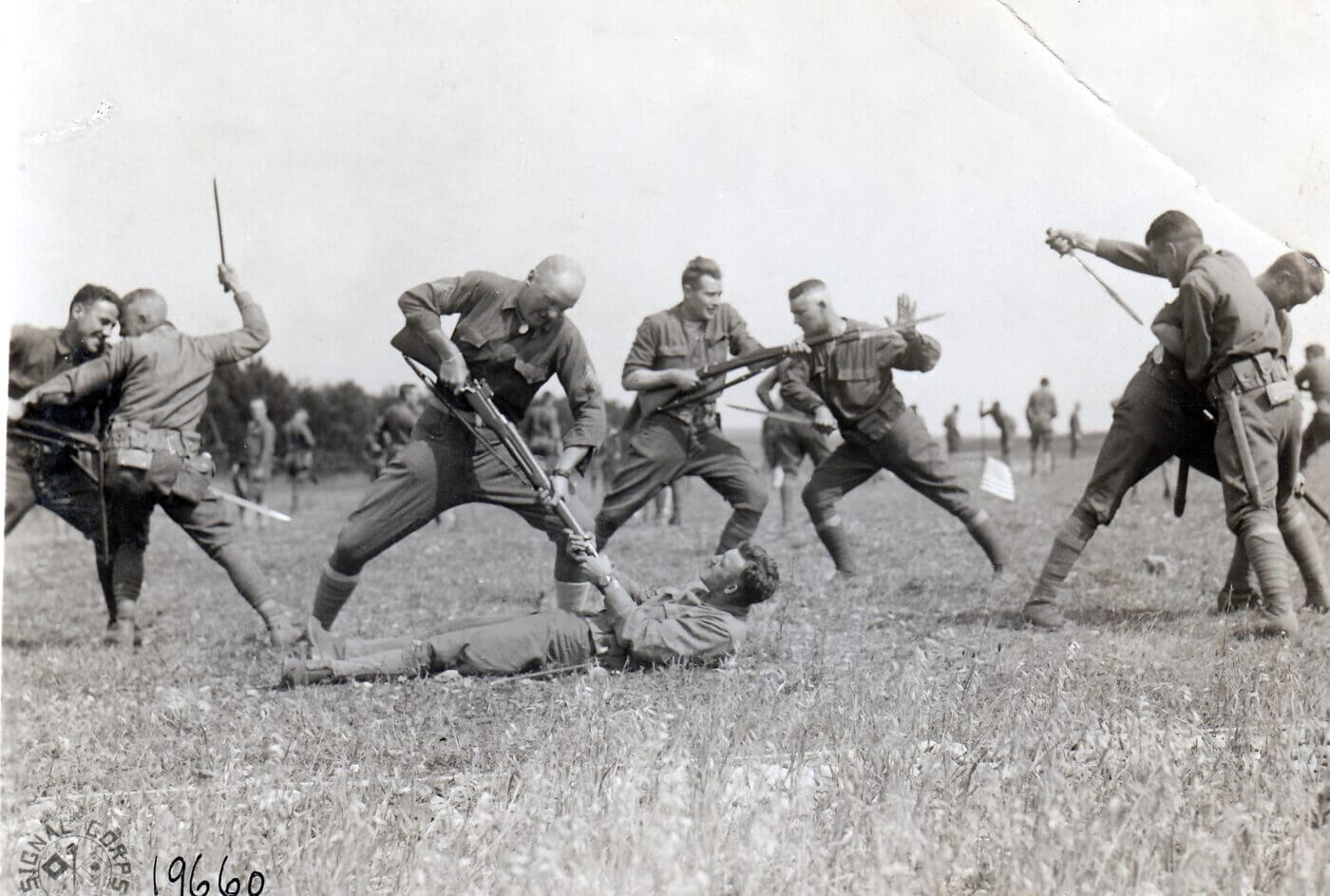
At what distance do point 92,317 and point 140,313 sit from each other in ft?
0.69

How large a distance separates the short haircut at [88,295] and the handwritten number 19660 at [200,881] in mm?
3310

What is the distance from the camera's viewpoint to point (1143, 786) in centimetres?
287

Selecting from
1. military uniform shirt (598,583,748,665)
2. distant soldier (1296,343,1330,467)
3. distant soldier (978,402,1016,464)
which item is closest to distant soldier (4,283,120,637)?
military uniform shirt (598,583,748,665)

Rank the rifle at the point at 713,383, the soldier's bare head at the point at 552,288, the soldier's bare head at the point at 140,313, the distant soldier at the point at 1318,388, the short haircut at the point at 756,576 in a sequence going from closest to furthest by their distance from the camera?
the short haircut at the point at 756,576 → the soldier's bare head at the point at 552,288 → the soldier's bare head at the point at 140,313 → the rifle at the point at 713,383 → the distant soldier at the point at 1318,388

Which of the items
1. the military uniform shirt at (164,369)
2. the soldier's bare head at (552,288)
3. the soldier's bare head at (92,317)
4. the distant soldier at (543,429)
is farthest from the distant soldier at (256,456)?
the soldier's bare head at (552,288)

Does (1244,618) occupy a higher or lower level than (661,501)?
lower

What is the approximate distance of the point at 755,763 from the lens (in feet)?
10.8

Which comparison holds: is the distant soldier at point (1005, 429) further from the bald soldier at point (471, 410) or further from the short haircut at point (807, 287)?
the bald soldier at point (471, 410)

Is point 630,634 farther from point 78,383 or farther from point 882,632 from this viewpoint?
point 78,383

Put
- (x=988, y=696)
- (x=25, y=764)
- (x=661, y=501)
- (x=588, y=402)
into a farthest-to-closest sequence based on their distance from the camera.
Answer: (x=661, y=501) → (x=588, y=402) → (x=988, y=696) → (x=25, y=764)

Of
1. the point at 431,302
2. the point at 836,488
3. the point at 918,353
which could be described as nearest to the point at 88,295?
the point at 431,302

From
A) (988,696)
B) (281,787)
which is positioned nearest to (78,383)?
(281,787)

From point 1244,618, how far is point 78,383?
5.54 meters

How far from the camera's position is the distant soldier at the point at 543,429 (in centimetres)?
1476
